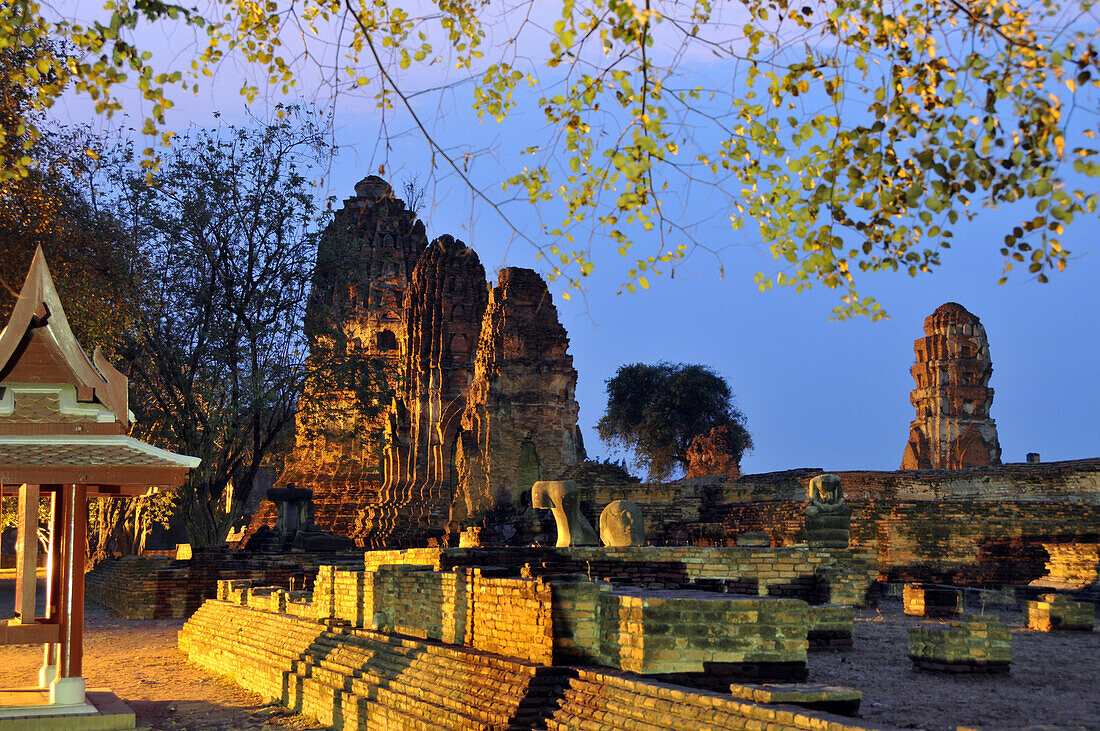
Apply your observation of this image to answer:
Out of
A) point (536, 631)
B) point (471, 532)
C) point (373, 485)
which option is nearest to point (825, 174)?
point (536, 631)

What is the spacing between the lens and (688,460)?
149 ft

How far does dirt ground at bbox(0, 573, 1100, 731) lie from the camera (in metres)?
6.05

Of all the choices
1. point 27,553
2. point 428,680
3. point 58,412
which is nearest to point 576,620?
point 428,680

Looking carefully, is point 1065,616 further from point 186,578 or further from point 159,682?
point 186,578

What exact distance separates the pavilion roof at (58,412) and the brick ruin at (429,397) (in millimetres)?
8487

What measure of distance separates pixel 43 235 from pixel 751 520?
13321mm

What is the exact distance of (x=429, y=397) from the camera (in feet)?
112

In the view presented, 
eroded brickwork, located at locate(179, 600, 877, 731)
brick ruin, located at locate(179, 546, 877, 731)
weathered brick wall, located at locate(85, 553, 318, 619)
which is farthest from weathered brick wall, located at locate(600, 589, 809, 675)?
weathered brick wall, located at locate(85, 553, 318, 619)

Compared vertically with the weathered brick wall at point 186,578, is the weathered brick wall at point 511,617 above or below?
above

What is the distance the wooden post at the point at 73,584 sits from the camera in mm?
7828

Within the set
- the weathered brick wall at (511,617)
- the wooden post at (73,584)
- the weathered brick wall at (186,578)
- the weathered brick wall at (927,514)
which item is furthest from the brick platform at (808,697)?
the weathered brick wall at (186,578)

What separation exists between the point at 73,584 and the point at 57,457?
1.11 metres

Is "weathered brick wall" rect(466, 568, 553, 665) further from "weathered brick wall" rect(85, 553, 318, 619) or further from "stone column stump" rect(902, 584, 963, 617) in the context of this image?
"weathered brick wall" rect(85, 553, 318, 619)

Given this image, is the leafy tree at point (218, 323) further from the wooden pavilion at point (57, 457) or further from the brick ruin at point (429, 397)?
the wooden pavilion at point (57, 457)
